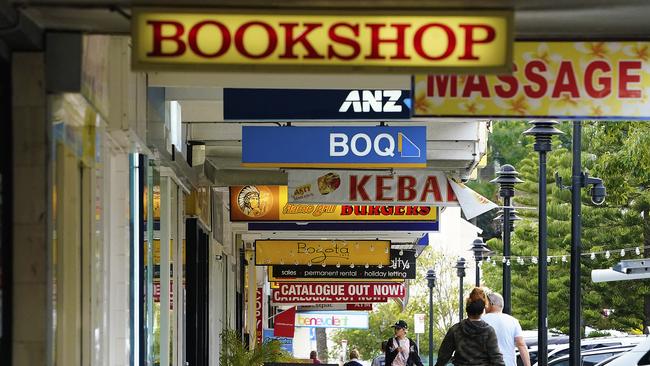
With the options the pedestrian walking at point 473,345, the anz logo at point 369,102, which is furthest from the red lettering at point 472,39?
the anz logo at point 369,102

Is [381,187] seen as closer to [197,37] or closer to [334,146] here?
[334,146]

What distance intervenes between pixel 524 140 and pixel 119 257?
74289 millimetres

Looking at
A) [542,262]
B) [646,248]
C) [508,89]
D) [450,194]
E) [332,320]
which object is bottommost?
[332,320]

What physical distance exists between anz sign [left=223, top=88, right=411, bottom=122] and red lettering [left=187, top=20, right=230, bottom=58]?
17.5 ft

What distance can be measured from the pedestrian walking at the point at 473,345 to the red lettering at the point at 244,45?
4388 millimetres

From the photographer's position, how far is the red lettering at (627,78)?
9125mm

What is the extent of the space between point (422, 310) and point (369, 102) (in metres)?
54.3

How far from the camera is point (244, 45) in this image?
706 cm

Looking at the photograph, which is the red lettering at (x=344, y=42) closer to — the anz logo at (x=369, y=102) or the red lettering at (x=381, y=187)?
the anz logo at (x=369, y=102)

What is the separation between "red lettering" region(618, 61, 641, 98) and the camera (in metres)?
9.12

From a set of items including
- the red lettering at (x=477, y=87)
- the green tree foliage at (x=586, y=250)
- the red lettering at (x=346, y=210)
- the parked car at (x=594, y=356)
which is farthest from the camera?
the green tree foliage at (x=586, y=250)

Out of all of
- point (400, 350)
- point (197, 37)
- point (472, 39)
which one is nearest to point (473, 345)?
point (472, 39)

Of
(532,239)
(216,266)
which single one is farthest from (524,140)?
(216,266)

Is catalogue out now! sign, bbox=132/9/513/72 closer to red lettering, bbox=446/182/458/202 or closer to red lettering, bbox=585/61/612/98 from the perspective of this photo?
red lettering, bbox=585/61/612/98
